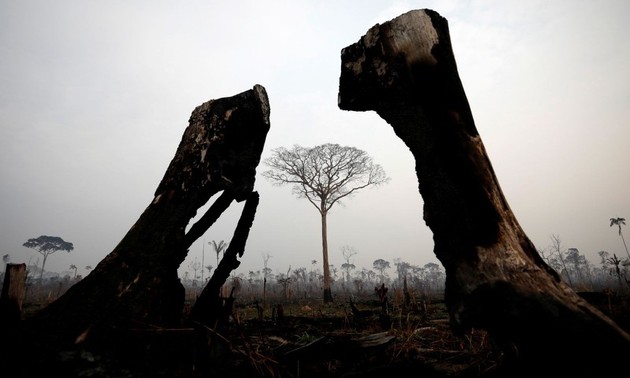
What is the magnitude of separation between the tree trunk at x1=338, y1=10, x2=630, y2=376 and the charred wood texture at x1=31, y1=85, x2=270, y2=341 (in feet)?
3.57

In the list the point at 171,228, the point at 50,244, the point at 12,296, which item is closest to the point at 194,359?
the point at 171,228

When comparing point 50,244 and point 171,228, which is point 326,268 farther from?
point 50,244

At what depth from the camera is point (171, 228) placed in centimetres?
231

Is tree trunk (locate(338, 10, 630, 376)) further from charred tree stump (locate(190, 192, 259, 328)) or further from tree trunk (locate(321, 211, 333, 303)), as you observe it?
tree trunk (locate(321, 211, 333, 303))

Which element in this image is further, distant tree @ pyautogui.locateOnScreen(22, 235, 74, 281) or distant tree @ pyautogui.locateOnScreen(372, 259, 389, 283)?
distant tree @ pyautogui.locateOnScreen(372, 259, 389, 283)

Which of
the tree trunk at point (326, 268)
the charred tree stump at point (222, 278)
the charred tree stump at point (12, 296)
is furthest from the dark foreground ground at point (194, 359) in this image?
the tree trunk at point (326, 268)

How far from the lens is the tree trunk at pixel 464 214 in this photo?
4.09 feet

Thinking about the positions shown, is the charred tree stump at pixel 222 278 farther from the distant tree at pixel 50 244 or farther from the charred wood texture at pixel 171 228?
the distant tree at pixel 50 244

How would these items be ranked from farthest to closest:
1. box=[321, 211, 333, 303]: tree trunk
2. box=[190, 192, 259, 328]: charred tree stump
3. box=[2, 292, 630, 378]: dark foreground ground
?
box=[321, 211, 333, 303]: tree trunk → box=[190, 192, 259, 328]: charred tree stump → box=[2, 292, 630, 378]: dark foreground ground

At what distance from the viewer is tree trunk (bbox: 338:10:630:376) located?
1.25m

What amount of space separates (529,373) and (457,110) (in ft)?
5.24

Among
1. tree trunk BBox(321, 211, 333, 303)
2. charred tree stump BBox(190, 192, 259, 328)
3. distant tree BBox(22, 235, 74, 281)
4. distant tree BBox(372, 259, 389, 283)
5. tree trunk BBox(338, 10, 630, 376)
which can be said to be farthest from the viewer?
distant tree BBox(372, 259, 389, 283)

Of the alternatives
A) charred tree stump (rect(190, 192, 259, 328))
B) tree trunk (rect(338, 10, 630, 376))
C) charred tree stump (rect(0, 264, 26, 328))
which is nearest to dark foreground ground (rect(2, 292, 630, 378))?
charred tree stump (rect(190, 192, 259, 328))

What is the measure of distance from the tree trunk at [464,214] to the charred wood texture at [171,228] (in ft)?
3.57
